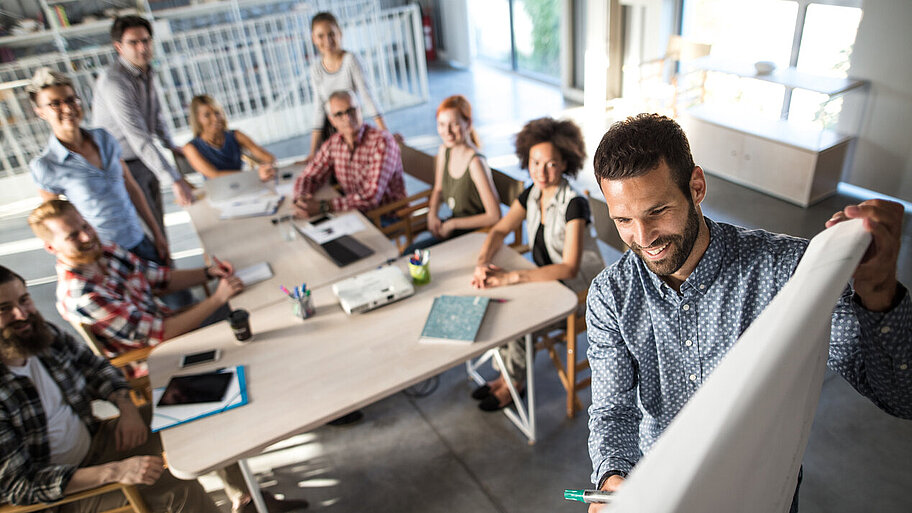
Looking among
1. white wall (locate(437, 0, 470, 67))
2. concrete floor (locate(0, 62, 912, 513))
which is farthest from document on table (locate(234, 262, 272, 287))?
white wall (locate(437, 0, 470, 67))

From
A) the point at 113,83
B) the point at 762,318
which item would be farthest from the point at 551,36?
the point at 762,318

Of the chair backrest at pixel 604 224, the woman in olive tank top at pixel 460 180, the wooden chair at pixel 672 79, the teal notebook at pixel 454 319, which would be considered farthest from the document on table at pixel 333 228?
the wooden chair at pixel 672 79

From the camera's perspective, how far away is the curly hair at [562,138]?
2.64 meters

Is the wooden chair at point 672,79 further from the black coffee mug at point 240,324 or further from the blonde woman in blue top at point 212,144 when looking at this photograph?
the black coffee mug at point 240,324

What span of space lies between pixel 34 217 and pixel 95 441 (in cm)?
91

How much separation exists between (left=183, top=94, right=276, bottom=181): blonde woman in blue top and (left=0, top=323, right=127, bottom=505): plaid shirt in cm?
175

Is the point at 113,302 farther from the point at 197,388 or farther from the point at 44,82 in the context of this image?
the point at 44,82

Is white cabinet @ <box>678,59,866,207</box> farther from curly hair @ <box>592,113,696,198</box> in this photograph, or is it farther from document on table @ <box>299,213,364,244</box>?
curly hair @ <box>592,113,696,198</box>

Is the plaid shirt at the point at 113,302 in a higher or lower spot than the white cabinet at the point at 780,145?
higher

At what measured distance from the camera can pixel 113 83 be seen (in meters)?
3.66

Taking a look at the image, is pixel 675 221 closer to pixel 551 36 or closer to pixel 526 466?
pixel 526 466

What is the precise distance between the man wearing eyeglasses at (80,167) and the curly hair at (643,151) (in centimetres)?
290

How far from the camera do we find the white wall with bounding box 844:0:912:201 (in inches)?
154

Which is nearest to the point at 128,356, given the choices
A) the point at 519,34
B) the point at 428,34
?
the point at 519,34
